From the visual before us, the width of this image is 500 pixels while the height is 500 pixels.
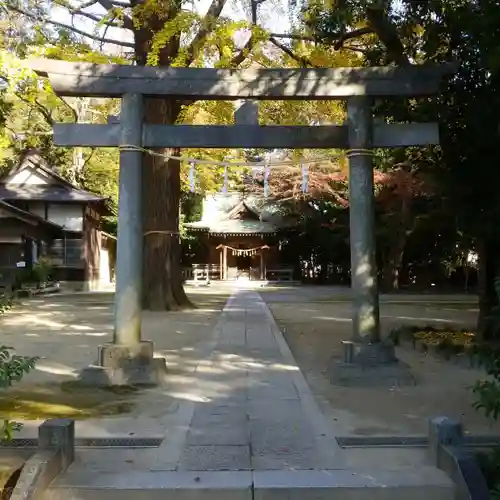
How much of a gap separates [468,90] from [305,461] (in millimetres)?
7028

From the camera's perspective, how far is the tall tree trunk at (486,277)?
10.2 meters

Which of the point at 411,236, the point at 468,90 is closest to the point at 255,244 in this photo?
the point at 411,236

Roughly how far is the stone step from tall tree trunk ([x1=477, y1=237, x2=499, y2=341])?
6468 mm

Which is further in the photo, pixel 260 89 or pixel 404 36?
pixel 404 36

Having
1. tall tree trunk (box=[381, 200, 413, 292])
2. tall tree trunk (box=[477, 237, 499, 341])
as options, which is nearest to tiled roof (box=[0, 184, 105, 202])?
tall tree trunk (box=[381, 200, 413, 292])

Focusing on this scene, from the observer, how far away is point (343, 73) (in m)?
7.82

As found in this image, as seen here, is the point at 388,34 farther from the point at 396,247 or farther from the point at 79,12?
the point at 396,247

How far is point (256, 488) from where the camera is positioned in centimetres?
410

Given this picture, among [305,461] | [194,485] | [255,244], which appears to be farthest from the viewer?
[255,244]

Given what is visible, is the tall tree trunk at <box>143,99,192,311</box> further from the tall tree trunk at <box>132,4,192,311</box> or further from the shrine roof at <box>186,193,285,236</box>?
the shrine roof at <box>186,193,285,236</box>

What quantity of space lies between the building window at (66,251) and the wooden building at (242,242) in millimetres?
9211

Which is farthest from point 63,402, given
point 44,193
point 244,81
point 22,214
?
point 44,193

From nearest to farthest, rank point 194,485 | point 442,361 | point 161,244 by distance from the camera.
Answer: point 194,485, point 442,361, point 161,244

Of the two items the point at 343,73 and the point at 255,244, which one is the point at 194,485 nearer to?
the point at 343,73
